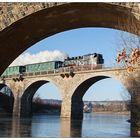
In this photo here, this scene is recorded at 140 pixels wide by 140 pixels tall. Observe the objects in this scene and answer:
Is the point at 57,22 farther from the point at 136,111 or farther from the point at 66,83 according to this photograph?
the point at 66,83

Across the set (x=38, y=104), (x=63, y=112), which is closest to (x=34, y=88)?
(x=63, y=112)

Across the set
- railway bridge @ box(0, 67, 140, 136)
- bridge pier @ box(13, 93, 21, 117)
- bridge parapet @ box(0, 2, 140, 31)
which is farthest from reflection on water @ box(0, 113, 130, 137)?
bridge pier @ box(13, 93, 21, 117)

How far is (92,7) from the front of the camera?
796 cm

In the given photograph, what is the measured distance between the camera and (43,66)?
195 feet

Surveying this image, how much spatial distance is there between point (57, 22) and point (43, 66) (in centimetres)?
5033

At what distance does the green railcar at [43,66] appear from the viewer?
57500 mm

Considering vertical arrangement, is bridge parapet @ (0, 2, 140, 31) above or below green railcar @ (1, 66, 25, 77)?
below

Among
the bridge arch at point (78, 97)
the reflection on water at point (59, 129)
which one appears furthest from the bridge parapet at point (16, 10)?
the bridge arch at point (78, 97)

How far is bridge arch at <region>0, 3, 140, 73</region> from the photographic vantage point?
798 centimetres

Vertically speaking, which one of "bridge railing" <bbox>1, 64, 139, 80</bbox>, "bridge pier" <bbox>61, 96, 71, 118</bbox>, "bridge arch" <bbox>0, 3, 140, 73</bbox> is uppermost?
"bridge railing" <bbox>1, 64, 139, 80</bbox>

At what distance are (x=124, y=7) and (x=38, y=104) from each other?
74690 mm

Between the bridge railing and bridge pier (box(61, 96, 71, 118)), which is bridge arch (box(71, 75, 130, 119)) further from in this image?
the bridge railing

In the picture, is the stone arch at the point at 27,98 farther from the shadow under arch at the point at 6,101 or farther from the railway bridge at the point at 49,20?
the railway bridge at the point at 49,20

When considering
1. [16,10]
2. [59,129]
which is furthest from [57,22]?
[59,129]
